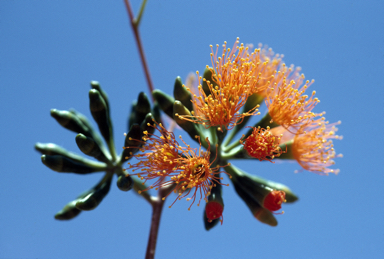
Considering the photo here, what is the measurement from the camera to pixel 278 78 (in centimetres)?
247

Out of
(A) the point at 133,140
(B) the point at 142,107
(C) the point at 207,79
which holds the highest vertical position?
(C) the point at 207,79

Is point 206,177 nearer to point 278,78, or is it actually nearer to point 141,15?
point 278,78

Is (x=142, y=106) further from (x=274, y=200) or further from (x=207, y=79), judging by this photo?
(x=274, y=200)

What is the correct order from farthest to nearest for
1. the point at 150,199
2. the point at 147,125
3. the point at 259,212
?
1. the point at 150,199
2. the point at 259,212
3. the point at 147,125

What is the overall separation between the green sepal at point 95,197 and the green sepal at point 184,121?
69cm

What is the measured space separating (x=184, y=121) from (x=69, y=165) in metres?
0.86

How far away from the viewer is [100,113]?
8.13 ft

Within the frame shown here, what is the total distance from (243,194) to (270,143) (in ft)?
1.83

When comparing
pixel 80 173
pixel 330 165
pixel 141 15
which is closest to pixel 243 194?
pixel 330 165

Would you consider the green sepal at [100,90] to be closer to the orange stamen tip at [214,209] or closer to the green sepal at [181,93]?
the green sepal at [181,93]

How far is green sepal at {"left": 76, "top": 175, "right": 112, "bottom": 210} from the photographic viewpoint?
221 cm

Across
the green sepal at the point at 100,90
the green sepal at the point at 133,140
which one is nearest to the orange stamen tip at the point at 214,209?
the green sepal at the point at 133,140

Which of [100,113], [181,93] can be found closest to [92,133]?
[100,113]

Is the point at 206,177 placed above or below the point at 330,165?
below
